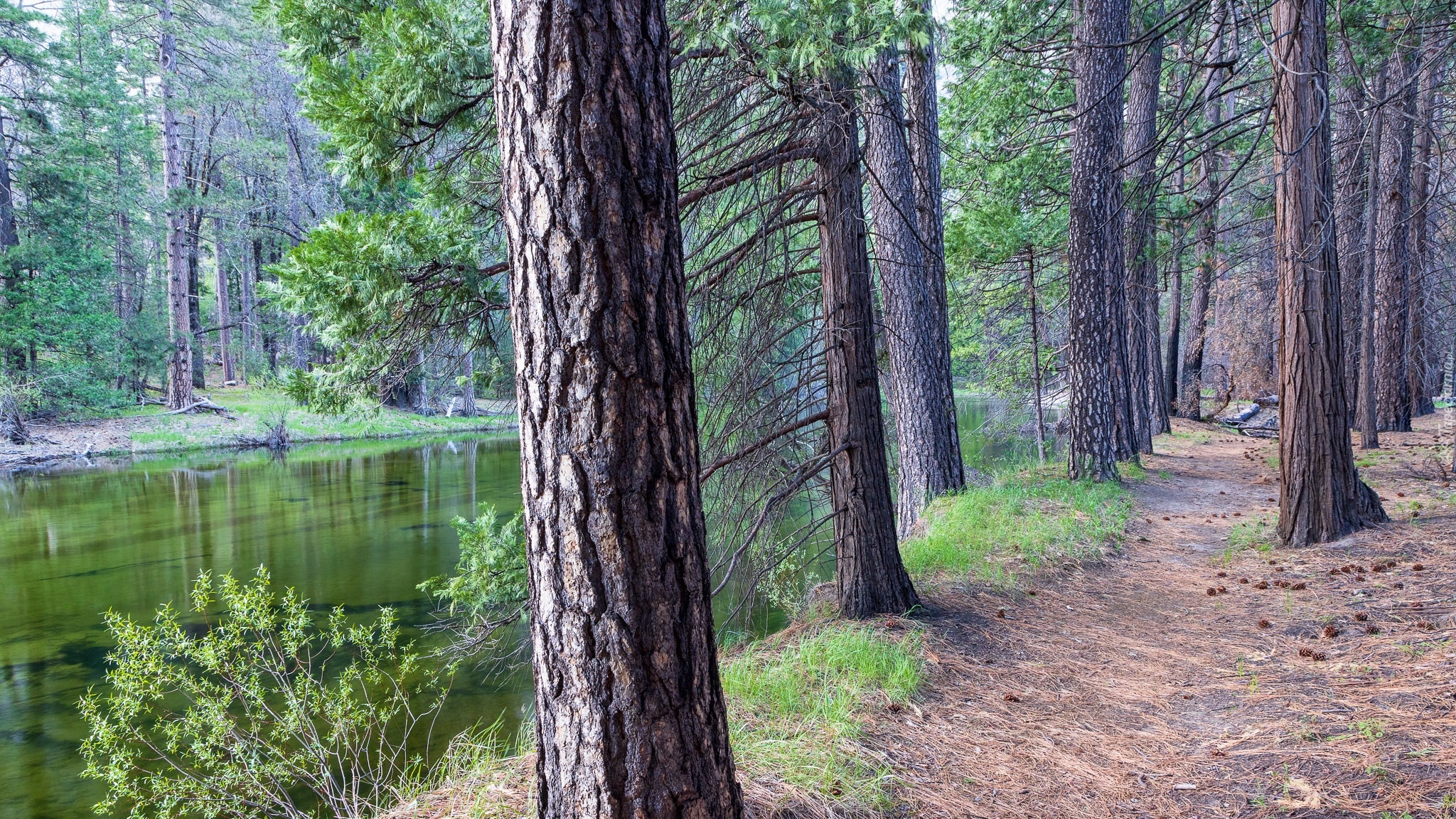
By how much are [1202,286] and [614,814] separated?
16.9m

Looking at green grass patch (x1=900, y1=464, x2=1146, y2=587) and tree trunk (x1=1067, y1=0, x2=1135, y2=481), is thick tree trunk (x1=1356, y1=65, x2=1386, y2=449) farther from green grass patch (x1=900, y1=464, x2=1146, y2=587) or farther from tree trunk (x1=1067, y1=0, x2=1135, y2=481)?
green grass patch (x1=900, y1=464, x2=1146, y2=587)

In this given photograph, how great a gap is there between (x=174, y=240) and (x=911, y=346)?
79.2ft

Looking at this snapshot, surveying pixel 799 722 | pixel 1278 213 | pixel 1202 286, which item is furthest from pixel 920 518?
pixel 1202 286

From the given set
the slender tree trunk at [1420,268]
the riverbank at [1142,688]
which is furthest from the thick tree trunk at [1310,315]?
the slender tree trunk at [1420,268]

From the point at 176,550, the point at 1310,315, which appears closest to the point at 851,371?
the point at 1310,315

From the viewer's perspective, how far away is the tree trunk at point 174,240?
21.2 metres

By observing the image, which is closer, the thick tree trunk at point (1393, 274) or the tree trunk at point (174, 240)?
the thick tree trunk at point (1393, 274)

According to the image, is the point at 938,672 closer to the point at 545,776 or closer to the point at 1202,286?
the point at 545,776

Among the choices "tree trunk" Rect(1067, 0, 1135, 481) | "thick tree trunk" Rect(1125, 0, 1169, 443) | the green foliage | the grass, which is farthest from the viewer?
the grass

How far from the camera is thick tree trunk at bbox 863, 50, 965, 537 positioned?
635cm

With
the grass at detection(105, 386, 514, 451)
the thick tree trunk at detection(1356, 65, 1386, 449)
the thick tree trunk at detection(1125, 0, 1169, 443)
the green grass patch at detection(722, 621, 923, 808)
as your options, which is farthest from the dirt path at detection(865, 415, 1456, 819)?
the grass at detection(105, 386, 514, 451)

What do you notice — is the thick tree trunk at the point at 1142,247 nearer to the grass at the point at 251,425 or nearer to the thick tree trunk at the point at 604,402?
the thick tree trunk at the point at 604,402

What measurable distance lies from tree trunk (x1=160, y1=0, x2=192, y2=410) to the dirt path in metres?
24.0

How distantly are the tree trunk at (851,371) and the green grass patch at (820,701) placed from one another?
1.47 ft
